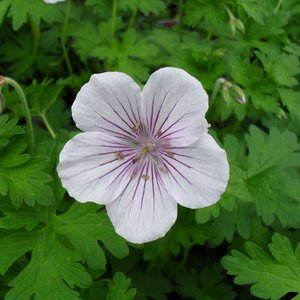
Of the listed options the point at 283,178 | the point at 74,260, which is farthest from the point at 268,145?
the point at 74,260

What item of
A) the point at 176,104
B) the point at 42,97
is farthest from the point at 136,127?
the point at 42,97

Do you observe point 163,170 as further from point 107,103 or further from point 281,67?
point 281,67

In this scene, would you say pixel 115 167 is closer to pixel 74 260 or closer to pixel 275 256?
pixel 74 260

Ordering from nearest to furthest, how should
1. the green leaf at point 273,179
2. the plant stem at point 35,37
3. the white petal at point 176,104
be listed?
the white petal at point 176,104
the green leaf at point 273,179
the plant stem at point 35,37

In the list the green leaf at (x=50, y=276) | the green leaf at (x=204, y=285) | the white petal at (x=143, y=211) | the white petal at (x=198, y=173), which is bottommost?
the green leaf at (x=204, y=285)

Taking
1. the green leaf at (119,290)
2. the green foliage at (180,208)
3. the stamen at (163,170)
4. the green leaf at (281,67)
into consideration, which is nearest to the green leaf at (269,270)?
the green foliage at (180,208)

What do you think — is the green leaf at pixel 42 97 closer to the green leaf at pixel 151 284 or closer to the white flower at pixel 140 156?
the white flower at pixel 140 156
